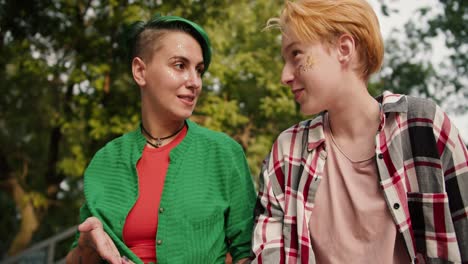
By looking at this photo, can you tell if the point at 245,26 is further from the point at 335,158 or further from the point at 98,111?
the point at 335,158

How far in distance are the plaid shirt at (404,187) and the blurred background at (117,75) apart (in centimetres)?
474

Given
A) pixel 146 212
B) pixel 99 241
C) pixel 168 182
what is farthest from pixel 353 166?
pixel 99 241

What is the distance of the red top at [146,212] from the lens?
2219mm

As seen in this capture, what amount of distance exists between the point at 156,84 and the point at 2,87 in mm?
7699

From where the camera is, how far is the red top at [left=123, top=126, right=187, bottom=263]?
222 cm

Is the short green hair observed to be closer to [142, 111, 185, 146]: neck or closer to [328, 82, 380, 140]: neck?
[142, 111, 185, 146]: neck

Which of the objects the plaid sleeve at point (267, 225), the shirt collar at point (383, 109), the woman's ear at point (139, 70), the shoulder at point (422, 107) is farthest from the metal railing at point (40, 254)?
the shoulder at point (422, 107)

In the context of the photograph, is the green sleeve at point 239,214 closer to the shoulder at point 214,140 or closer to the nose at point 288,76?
the shoulder at point 214,140

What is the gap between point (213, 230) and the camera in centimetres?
223

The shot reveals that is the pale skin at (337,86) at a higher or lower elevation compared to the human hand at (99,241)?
higher

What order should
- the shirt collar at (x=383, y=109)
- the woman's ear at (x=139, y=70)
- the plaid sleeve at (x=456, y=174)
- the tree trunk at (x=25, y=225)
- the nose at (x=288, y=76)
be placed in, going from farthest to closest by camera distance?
the tree trunk at (x=25, y=225) < the woman's ear at (x=139, y=70) < the nose at (x=288, y=76) < the shirt collar at (x=383, y=109) < the plaid sleeve at (x=456, y=174)

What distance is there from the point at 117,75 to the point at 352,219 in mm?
6172

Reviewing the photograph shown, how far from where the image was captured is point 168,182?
89.2 inches

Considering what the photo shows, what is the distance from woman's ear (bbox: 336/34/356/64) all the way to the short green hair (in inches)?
28.3
